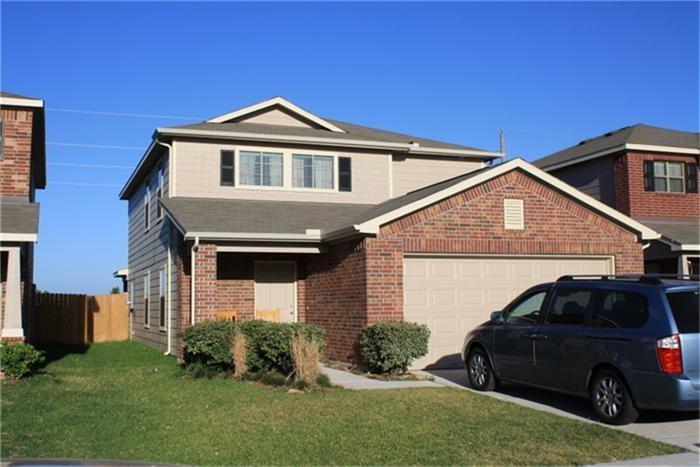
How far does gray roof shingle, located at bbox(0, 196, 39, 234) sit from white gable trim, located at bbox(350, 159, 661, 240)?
636cm

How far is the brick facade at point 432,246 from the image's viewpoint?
14.1m

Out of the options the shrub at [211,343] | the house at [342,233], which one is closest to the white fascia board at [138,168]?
the house at [342,233]

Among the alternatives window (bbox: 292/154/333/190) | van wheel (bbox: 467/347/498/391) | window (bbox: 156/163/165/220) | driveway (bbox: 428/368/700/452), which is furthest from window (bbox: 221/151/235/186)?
van wheel (bbox: 467/347/498/391)

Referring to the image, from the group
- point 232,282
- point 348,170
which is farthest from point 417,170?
point 232,282

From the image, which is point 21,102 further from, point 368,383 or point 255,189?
point 368,383

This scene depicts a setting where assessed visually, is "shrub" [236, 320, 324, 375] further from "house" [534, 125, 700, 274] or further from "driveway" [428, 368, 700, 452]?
"house" [534, 125, 700, 274]

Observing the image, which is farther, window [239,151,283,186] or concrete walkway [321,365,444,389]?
window [239,151,283,186]

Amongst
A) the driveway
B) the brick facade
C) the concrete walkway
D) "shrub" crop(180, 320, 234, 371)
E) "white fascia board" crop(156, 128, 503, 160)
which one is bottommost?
the driveway

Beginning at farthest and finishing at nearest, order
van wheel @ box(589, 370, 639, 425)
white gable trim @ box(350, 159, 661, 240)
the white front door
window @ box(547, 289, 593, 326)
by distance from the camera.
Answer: the white front door → white gable trim @ box(350, 159, 661, 240) → window @ box(547, 289, 593, 326) → van wheel @ box(589, 370, 639, 425)

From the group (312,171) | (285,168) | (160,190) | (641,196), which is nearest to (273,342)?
(285,168)

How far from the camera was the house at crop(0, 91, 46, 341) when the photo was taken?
43.3 feet

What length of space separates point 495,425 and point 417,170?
12.6 metres

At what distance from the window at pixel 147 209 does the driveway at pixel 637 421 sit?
12.3 meters

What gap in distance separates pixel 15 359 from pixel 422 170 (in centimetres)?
1225
